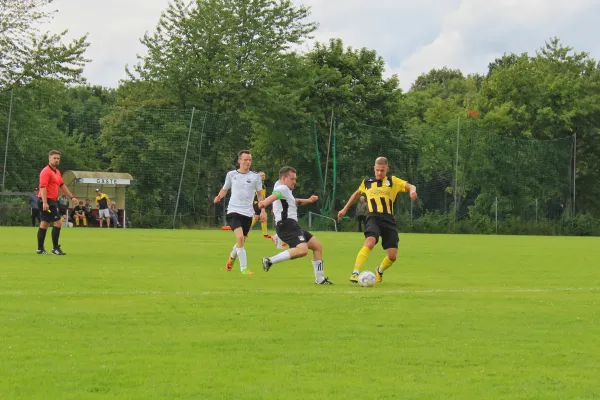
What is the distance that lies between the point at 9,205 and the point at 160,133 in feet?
24.4

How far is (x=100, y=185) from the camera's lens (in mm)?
45000

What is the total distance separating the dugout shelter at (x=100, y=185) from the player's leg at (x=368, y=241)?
2986cm

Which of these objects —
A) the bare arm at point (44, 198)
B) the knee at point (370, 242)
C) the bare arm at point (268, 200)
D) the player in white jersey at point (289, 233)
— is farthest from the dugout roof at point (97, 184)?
the knee at point (370, 242)

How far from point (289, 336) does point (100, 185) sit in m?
37.8

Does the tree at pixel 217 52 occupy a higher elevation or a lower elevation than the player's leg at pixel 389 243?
higher

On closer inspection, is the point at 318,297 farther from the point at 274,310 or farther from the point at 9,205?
the point at 9,205

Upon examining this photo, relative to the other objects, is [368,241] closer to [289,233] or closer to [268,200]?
[289,233]

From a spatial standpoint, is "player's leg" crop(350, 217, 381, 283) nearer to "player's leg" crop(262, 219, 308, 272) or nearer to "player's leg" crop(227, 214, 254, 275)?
"player's leg" crop(262, 219, 308, 272)

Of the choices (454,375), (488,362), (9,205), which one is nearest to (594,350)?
(488,362)

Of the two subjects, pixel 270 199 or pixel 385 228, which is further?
pixel 385 228

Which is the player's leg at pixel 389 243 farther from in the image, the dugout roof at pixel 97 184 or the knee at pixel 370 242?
the dugout roof at pixel 97 184

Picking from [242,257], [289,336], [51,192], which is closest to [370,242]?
[242,257]

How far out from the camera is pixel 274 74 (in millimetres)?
54812

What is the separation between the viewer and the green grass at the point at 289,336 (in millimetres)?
6262
